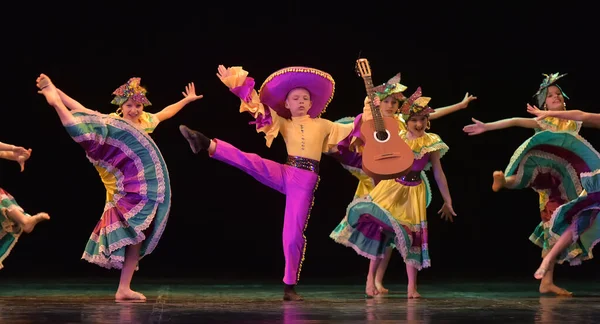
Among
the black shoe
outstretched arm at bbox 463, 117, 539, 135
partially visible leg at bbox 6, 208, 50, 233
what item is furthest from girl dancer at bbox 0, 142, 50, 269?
outstretched arm at bbox 463, 117, 539, 135

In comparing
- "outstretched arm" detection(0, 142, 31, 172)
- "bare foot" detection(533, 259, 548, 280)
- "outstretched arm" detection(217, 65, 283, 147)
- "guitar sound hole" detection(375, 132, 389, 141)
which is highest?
"outstretched arm" detection(217, 65, 283, 147)

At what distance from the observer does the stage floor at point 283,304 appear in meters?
4.00

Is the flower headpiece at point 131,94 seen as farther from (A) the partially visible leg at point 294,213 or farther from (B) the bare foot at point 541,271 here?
(B) the bare foot at point 541,271

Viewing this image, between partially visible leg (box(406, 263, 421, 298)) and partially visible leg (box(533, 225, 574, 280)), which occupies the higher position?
partially visible leg (box(533, 225, 574, 280))

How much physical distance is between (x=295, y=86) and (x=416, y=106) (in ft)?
2.89

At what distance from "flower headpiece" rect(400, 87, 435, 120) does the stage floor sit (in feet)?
3.51

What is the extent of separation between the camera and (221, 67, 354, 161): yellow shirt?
5.31 meters

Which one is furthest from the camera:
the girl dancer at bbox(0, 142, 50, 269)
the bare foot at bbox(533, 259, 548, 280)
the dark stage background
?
the dark stage background

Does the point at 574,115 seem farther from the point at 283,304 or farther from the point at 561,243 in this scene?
the point at 283,304

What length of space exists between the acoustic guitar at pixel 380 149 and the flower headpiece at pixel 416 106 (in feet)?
2.04

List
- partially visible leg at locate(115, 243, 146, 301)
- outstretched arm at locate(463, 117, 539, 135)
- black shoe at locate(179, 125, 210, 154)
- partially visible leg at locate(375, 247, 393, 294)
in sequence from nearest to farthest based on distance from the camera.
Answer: black shoe at locate(179, 125, 210, 154) < partially visible leg at locate(115, 243, 146, 301) < outstretched arm at locate(463, 117, 539, 135) < partially visible leg at locate(375, 247, 393, 294)

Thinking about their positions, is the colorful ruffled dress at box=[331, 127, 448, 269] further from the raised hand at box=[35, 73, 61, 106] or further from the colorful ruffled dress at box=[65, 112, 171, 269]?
the raised hand at box=[35, 73, 61, 106]

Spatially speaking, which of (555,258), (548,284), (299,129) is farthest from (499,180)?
(299,129)

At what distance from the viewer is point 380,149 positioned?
520cm
